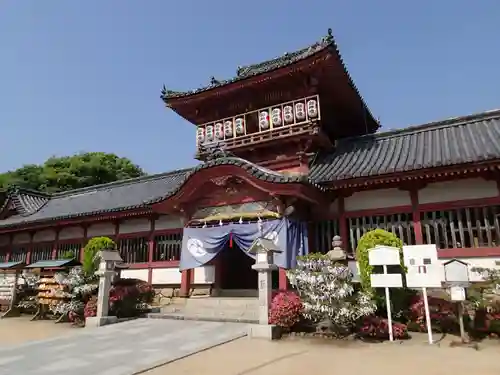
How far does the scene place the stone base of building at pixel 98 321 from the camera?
40.1 feet

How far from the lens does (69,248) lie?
20.8m

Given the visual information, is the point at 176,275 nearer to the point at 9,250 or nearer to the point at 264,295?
the point at 264,295

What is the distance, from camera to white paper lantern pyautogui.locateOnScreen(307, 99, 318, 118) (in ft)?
50.9

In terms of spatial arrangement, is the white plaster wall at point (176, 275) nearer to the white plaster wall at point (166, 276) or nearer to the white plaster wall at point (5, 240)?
the white plaster wall at point (166, 276)

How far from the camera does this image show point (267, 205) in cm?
1373

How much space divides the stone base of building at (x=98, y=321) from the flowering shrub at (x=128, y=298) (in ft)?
1.99

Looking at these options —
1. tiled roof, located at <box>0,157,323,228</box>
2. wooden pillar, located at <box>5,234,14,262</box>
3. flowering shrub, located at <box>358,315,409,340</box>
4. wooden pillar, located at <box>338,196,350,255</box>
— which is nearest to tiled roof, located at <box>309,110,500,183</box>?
wooden pillar, located at <box>338,196,350,255</box>

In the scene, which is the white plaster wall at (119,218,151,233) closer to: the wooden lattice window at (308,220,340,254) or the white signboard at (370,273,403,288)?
the wooden lattice window at (308,220,340,254)

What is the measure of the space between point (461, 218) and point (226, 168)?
7908 mm

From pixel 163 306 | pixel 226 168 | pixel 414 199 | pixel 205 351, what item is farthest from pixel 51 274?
pixel 414 199

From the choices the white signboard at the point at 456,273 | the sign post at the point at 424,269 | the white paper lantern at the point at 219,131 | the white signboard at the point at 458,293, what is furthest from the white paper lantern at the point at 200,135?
the white signboard at the point at 458,293

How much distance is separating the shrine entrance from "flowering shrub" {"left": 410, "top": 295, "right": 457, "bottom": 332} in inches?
318

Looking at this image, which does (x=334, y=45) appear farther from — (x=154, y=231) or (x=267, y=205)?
(x=154, y=231)

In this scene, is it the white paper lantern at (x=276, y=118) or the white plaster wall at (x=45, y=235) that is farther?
the white plaster wall at (x=45, y=235)
